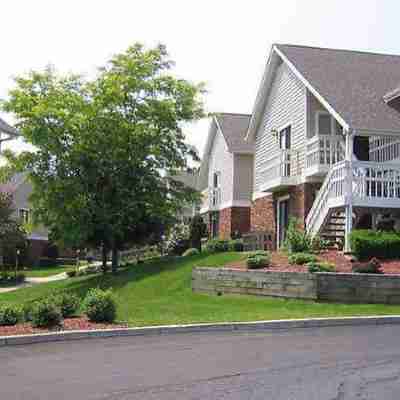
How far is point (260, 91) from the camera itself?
30359 millimetres

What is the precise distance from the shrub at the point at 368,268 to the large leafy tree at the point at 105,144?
13831 mm

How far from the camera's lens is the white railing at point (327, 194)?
68.7ft

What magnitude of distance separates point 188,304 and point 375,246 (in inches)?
218

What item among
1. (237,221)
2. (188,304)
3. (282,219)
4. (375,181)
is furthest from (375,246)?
(237,221)

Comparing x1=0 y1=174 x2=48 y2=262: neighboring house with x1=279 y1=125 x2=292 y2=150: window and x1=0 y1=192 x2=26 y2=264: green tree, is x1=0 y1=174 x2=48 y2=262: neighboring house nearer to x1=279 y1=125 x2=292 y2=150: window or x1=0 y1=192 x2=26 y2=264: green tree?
x1=0 y1=192 x2=26 y2=264: green tree

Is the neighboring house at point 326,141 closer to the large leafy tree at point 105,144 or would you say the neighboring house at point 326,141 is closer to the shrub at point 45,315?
the large leafy tree at point 105,144

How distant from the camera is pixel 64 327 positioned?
12641 millimetres

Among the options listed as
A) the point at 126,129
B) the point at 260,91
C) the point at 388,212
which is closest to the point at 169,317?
the point at 388,212

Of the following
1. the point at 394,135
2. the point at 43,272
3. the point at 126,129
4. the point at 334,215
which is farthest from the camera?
the point at 43,272

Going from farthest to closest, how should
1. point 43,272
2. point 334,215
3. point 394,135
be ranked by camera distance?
point 43,272, point 334,215, point 394,135

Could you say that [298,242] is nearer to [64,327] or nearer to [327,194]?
A: [327,194]

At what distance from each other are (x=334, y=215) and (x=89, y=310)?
12.4 meters

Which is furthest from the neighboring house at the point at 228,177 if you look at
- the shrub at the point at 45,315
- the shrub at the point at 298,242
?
the shrub at the point at 45,315

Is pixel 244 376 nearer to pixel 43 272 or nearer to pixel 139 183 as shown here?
pixel 139 183
